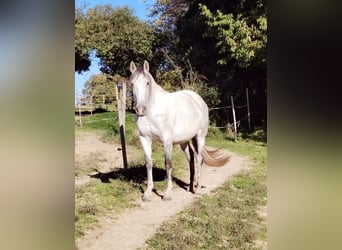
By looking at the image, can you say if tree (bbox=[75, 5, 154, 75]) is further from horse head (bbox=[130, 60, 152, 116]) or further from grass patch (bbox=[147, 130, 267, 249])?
grass patch (bbox=[147, 130, 267, 249])

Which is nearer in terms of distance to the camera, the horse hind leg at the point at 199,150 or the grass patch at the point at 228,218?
the grass patch at the point at 228,218

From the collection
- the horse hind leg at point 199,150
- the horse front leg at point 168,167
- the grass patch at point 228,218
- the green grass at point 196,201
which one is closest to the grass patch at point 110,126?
the green grass at point 196,201

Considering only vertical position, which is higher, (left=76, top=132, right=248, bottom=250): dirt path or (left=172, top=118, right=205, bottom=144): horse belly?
(left=172, top=118, right=205, bottom=144): horse belly

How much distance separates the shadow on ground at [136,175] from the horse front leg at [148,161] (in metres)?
0.02

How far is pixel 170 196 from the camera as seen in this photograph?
138cm

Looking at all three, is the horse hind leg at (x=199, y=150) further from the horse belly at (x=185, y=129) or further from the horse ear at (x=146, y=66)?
the horse ear at (x=146, y=66)

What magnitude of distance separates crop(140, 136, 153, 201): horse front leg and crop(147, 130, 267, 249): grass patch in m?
0.13

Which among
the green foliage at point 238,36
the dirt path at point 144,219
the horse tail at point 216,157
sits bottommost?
the dirt path at point 144,219

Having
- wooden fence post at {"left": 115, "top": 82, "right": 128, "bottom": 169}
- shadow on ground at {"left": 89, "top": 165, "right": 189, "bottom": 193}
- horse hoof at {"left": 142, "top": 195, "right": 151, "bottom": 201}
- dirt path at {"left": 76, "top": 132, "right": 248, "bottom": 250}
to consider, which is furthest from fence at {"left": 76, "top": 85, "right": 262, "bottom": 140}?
horse hoof at {"left": 142, "top": 195, "right": 151, "bottom": 201}

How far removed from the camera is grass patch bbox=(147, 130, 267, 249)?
4.19ft

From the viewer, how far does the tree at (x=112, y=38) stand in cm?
134

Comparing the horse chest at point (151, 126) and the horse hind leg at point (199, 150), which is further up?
the horse chest at point (151, 126)
